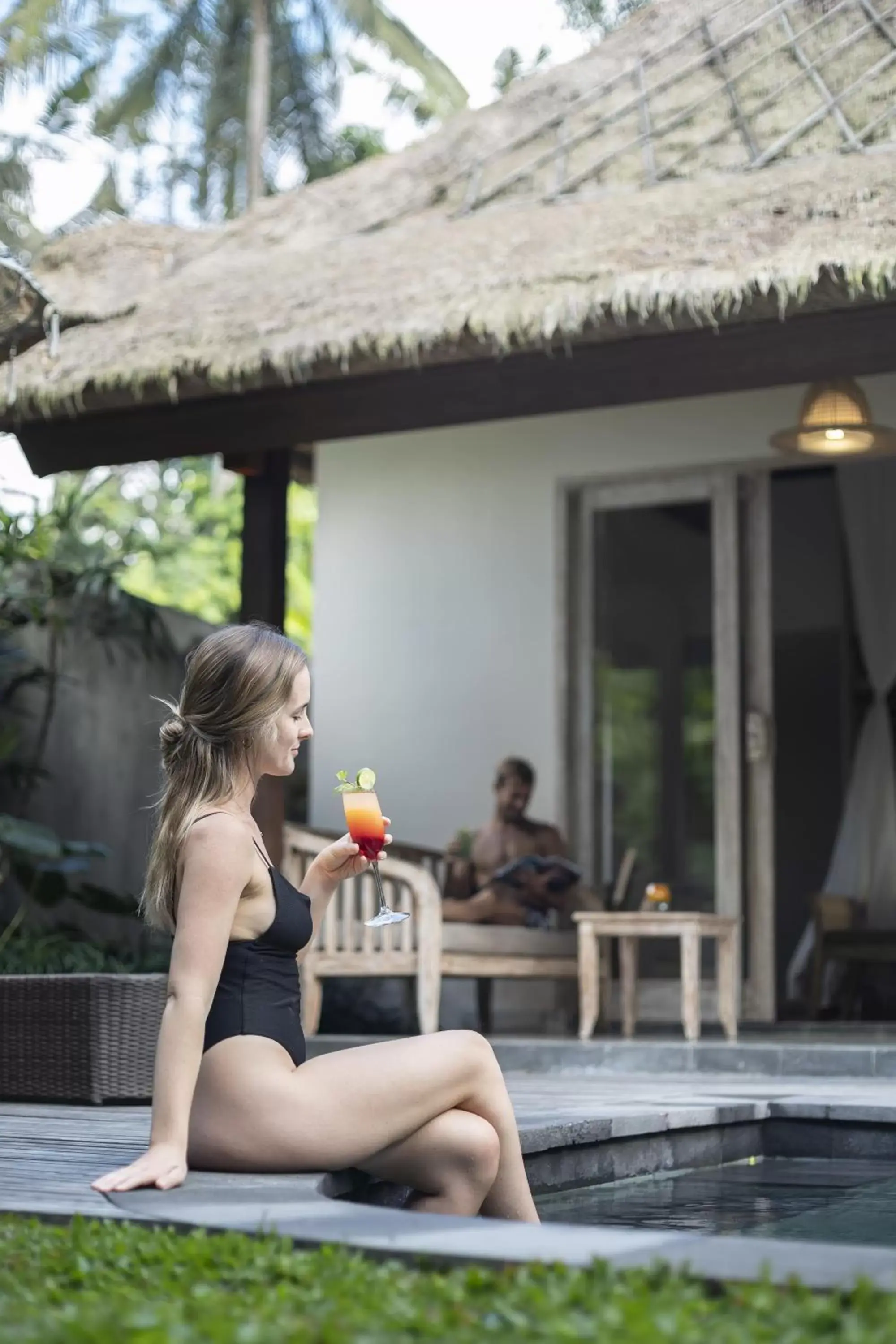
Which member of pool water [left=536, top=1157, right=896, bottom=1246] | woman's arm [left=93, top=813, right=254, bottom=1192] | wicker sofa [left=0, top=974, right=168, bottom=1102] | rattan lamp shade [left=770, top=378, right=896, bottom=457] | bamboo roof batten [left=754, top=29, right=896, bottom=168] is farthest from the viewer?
rattan lamp shade [left=770, top=378, right=896, bottom=457]

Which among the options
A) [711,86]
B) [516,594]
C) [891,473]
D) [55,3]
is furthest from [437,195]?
[55,3]

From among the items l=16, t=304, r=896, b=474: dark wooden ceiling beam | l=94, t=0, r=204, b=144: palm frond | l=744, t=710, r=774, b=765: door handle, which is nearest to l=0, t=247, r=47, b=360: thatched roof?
l=16, t=304, r=896, b=474: dark wooden ceiling beam

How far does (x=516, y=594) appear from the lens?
7.49 metres

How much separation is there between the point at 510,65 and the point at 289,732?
18.4 m

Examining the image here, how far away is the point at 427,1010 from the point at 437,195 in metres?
3.39

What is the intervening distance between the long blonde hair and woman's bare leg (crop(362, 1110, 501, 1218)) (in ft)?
1.73

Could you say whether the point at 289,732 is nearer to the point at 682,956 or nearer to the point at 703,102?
the point at 682,956

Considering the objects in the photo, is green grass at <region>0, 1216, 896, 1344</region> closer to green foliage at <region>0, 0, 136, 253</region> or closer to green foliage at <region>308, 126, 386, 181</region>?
green foliage at <region>308, 126, 386, 181</region>

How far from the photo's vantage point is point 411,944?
5863mm

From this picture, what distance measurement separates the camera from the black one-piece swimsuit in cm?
270

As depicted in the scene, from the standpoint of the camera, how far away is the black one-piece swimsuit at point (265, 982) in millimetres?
2695

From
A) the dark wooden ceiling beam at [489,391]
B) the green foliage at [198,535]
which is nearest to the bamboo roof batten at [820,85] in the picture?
the dark wooden ceiling beam at [489,391]

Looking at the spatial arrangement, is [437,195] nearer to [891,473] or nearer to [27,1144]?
[891,473]

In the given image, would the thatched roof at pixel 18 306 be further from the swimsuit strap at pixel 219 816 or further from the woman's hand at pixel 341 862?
the swimsuit strap at pixel 219 816
